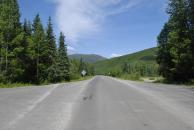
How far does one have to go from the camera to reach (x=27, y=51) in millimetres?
58500

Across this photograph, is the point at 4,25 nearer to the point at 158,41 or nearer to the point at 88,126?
the point at 158,41

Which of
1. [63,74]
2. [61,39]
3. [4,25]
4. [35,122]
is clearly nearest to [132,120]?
[35,122]

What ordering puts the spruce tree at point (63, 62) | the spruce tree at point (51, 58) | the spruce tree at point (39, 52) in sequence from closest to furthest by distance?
the spruce tree at point (39, 52), the spruce tree at point (51, 58), the spruce tree at point (63, 62)

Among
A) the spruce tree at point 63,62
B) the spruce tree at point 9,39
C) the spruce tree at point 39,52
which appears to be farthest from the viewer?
the spruce tree at point 63,62

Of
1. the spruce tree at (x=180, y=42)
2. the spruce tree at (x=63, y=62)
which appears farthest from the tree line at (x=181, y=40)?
the spruce tree at (x=63, y=62)

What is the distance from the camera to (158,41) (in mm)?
63938

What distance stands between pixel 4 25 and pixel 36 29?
1865 centimetres

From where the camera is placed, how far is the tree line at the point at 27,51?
47.5 m

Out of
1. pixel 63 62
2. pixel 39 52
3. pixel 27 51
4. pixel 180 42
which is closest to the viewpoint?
pixel 180 42

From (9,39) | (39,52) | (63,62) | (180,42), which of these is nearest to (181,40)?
(180,42)

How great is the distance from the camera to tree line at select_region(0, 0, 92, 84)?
1870 inches

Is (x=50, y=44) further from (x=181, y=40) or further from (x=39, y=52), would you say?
(x=181, y=40)

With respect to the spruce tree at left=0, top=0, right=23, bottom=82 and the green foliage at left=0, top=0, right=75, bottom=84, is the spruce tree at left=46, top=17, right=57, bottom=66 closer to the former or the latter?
the green foliage at left=0, top=0, right=75, bottom=84

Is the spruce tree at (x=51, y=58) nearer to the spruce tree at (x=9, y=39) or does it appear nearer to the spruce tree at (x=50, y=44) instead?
the spruce tree at (x=50, y=44)
